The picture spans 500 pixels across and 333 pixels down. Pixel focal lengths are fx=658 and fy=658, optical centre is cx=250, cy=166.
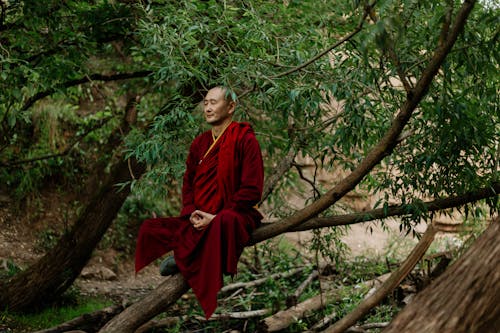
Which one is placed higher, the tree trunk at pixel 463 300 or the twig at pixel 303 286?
the tree trunk at pixel 463 300

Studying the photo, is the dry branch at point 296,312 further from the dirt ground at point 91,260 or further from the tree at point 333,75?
the dirt ground at point 91,260

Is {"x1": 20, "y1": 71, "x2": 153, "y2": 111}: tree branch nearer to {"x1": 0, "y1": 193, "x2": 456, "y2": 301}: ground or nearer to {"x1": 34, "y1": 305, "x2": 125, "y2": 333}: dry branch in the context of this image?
{"x1": 34, "y1": 305, "x2": 125, "y2": 333}: dry branch

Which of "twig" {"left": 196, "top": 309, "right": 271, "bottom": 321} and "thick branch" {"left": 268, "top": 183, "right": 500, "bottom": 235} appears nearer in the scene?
"thick branch" {"left": 268, "top": 183, "right": 500, "bottom": 235}

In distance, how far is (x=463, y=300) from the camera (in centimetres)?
294

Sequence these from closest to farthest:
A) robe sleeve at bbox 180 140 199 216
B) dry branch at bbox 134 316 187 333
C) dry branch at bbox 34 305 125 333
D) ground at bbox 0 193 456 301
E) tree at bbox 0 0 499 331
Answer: tree at bbox 0 0 499 331, robe sleeve at bbox 180 140 199 216, dry branch at bbox 34 305 125 333, dry branch at bbox 134 316 187 333, ground at bbox 0 193 456 301

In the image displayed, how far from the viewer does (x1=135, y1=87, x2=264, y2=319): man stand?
3.92 metres

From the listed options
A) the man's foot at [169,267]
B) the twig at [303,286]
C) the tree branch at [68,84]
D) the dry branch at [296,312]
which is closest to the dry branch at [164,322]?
the dry branch at [296,312]

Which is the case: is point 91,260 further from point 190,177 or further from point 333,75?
point 333,75

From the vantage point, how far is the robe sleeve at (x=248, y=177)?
3906 millimetres

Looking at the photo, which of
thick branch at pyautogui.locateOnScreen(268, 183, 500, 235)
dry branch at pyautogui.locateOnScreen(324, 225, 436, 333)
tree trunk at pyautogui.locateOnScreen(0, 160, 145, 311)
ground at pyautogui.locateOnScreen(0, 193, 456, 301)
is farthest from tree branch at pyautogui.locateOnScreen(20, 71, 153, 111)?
dry branch at pyautogui.locateOnScreen(324, 225, 436, 333)

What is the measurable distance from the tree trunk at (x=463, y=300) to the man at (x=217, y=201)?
125 cm

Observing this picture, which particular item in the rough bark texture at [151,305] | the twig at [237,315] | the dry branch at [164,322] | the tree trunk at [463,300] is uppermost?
the tree trunk at [463,300]

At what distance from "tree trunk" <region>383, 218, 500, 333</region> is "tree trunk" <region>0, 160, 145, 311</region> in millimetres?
4260

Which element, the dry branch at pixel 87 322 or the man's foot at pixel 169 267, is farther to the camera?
the dry branch at pixel 87 322
